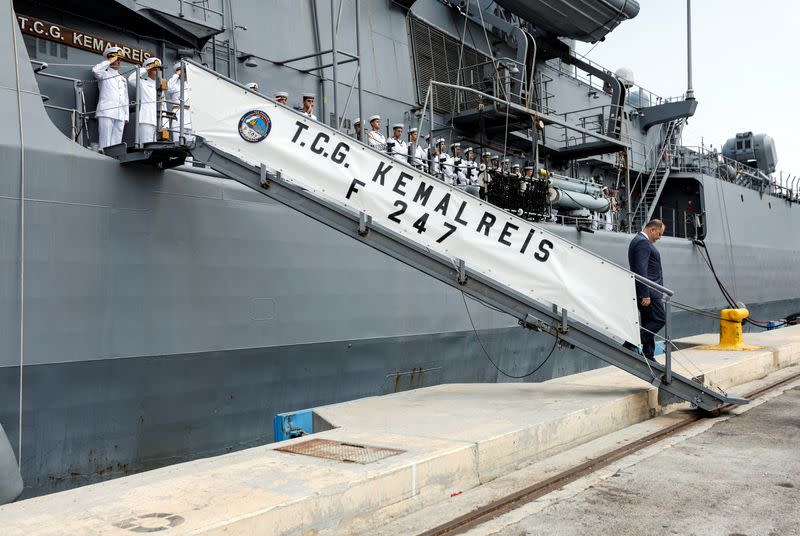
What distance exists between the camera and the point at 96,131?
23.4 ft

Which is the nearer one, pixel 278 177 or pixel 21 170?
pixel 21 170

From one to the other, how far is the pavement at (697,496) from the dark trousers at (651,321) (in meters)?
1.35

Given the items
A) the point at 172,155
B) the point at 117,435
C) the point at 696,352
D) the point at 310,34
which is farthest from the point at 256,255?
the point at 696,352

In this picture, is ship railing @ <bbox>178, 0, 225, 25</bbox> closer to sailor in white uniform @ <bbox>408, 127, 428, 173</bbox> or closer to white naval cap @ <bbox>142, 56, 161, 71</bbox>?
white naval cap @ <bbox>142, 56, 161, 71</bbox>

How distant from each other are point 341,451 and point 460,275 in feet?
7.85

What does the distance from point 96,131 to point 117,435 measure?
3.11 metres

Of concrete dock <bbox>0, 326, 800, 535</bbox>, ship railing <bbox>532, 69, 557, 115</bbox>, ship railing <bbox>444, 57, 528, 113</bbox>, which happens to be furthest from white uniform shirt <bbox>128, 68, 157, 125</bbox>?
ship railing <bbox>532, 69, 557, 115</bbox>

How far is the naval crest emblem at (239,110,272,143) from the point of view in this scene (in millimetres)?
6125

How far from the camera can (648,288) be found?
21.6 feet

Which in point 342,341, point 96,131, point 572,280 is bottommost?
point 342,341

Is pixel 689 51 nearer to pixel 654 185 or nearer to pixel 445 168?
pixel 654 185

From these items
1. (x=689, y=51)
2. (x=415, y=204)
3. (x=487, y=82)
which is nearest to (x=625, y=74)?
(x=689, y=51)

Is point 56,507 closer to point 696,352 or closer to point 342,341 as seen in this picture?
point 342,341

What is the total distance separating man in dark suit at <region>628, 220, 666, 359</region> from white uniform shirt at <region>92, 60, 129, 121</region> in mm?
4926
